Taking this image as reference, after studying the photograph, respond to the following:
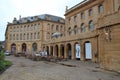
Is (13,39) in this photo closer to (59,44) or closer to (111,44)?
(59,44)

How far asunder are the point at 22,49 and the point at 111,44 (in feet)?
172

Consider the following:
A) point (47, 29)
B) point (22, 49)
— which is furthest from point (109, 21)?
point (22, 49)

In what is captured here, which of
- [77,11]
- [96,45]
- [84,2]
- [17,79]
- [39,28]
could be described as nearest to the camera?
[17,79]

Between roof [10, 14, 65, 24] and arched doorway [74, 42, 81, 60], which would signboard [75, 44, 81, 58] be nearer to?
arched doorway [74, 42, 81, 60]

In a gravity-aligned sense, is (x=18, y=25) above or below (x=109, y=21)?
above

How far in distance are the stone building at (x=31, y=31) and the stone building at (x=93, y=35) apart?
1313 cm

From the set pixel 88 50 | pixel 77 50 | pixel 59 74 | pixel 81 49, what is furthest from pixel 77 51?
pixel 59 74

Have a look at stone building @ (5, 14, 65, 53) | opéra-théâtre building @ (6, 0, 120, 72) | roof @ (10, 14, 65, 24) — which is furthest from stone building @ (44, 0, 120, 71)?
roof @ (10, 14, 65, 24)

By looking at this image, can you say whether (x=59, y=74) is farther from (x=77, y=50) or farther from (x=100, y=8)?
(x=100, y=8)

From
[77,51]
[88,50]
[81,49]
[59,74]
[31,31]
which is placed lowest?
[59,74]

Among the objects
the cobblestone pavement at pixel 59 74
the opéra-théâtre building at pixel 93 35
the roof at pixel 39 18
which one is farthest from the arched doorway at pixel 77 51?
the roof at pixel 39 18

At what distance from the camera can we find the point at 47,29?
62.7 metres

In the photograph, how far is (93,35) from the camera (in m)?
29.0

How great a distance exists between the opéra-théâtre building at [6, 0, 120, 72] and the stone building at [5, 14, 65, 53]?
425cm
